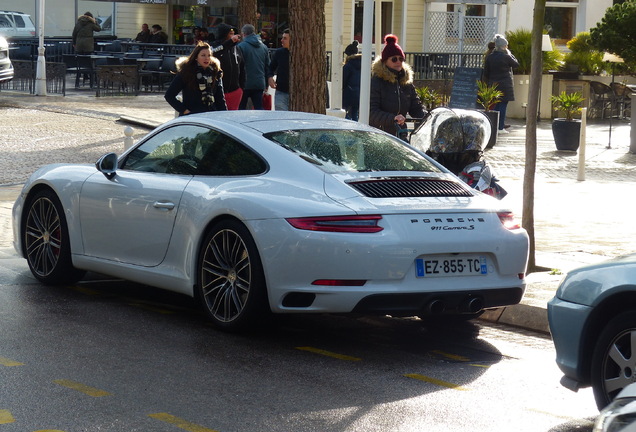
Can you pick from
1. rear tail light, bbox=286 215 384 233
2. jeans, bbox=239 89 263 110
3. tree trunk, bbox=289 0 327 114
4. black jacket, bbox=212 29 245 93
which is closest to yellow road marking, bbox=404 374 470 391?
rear tail light, bbox=286 215 384 233

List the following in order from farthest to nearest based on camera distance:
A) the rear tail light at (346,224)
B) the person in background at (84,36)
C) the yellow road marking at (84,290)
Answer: the person in background at (84,36)
the yellow road marking at (84,290)
the rear tail light at (346,224)

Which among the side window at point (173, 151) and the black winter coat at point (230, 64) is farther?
the black winter coat at point (230, 64)

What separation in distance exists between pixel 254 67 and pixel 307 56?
5287 millimetres

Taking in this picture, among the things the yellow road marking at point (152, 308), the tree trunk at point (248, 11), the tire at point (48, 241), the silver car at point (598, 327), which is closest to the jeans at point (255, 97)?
the tree trunk at point (248, 11)

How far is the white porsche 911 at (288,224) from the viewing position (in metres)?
6.86

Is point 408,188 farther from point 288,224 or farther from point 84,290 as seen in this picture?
point 84,290

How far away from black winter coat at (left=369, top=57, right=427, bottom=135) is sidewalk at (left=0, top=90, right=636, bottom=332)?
6.00 ft

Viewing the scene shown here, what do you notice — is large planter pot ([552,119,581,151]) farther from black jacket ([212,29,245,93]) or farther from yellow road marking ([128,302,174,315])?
yellow road marking ([128,302,174,315])

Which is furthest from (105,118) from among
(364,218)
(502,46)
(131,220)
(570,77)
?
(364,218)

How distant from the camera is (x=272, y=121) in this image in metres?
8.17

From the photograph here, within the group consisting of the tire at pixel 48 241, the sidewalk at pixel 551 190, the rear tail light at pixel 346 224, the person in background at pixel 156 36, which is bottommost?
the sidewalk at pixel 551 190

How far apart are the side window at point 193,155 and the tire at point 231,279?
51cm

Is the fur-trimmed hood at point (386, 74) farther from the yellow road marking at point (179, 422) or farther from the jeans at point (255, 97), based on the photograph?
the yellow road marking at point (179, 422)

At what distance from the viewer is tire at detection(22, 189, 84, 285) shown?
8.85 metres
